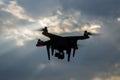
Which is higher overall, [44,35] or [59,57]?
[44,35]

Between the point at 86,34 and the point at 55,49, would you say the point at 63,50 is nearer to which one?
the point at 55,49

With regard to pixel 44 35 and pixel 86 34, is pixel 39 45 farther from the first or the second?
pixel 86 34

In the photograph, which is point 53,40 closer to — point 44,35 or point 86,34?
point 44,35

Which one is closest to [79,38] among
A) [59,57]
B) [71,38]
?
[71,38]

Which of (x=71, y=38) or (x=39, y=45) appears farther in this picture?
(x=39, y=45)

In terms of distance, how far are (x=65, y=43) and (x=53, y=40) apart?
516 centimetres

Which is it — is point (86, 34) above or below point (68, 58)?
above

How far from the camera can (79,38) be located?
12181 cm

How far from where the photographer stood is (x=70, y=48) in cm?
12281

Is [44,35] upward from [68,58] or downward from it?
upward

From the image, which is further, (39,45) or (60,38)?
(39,45)

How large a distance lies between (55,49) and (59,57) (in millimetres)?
3595

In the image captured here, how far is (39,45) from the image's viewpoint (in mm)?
130625

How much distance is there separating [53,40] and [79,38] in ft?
32.8
